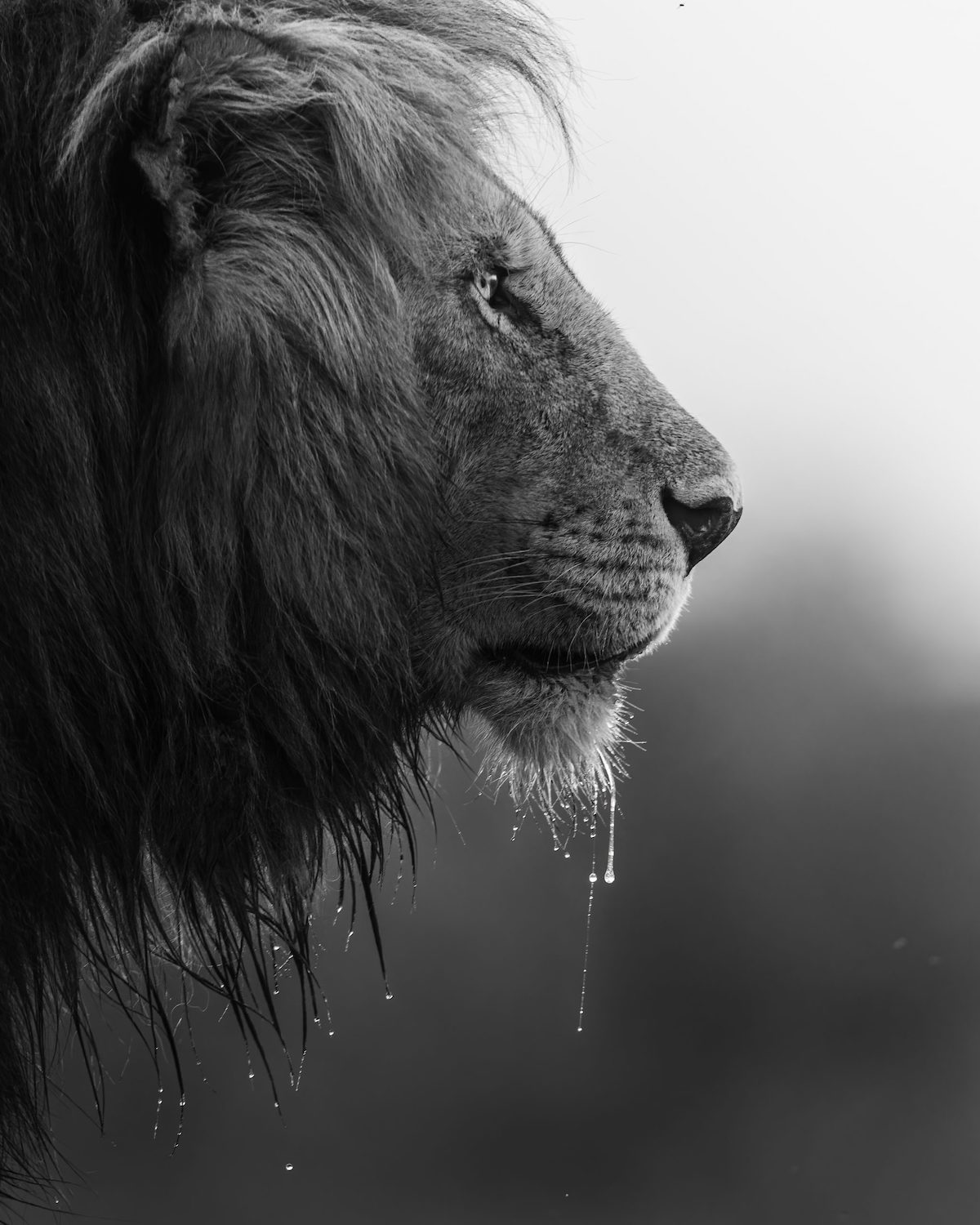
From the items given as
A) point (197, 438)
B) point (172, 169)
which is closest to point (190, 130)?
point (172, 169)

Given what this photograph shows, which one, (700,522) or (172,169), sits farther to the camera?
(700,522)

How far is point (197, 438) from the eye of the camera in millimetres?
1215

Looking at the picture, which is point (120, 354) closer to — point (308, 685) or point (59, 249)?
point (59, 249)

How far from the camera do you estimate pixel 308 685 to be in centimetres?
134

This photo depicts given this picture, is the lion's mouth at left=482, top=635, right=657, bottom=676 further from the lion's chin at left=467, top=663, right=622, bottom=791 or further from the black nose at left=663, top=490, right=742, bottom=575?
the black nose at left=663, top=490, right=742, bottom=575

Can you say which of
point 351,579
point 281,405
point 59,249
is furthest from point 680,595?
point 59,249

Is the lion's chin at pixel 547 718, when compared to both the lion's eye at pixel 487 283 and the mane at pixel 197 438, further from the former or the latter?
the lion's eye at pixel 487 283

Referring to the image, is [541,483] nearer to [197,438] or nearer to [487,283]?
[487,283]

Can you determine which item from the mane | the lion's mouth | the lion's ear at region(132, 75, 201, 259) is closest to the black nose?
the lion's mouth

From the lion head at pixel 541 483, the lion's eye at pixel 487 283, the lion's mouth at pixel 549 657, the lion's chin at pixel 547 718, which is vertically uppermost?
the lion's eye at pixel 487 283

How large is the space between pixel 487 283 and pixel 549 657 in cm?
40

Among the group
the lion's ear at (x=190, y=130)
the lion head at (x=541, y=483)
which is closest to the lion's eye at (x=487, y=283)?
the lion head at (x=541, y=483)

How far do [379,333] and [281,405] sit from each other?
0.12 meters

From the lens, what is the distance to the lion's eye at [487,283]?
4.46 ft
